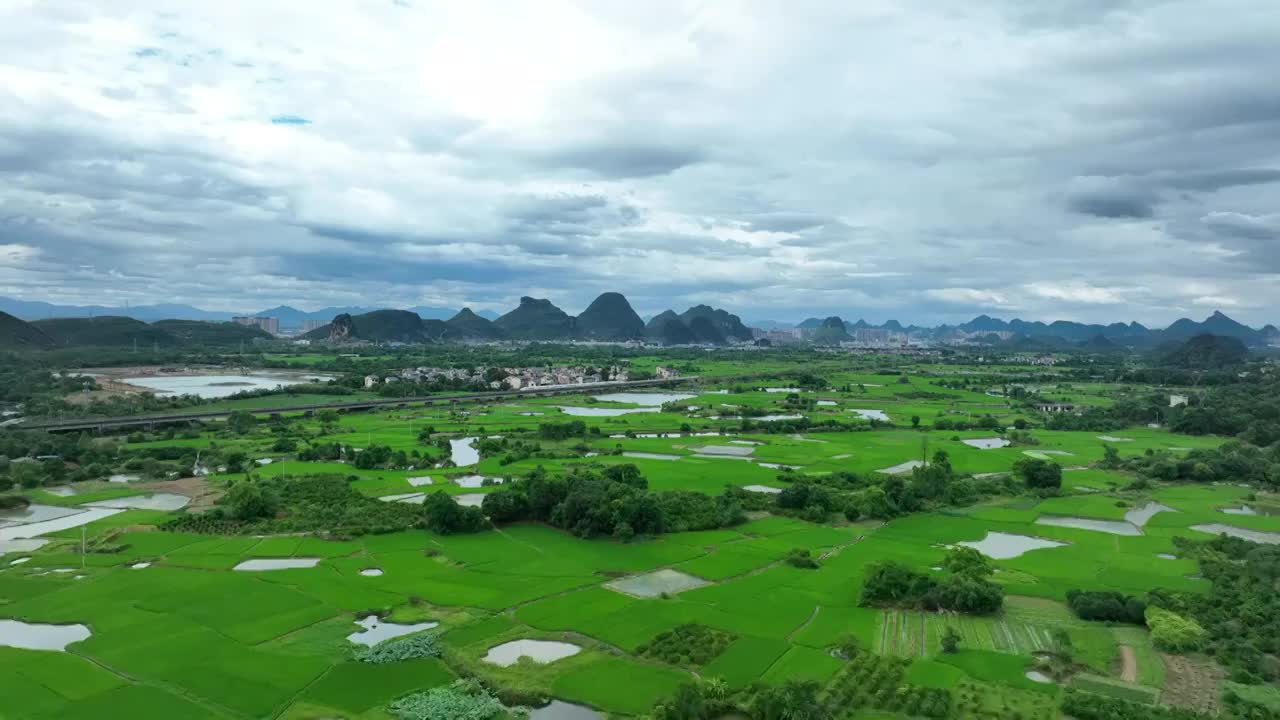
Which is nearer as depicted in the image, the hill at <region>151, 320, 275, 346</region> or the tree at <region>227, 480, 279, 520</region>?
the tree at <region>227, 480, 279, 520</region>

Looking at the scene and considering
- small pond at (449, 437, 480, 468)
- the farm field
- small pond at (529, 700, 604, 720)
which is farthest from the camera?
small pond at (449, 437, 480, 468)

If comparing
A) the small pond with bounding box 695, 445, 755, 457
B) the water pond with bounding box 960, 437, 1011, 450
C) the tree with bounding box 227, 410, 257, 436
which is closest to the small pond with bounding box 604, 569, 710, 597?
the small pond with bounding box 695, 445, 755, 457

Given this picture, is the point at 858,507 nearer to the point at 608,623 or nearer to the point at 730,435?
the point at 608,623

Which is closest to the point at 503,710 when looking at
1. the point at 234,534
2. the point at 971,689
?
the point at 971,689

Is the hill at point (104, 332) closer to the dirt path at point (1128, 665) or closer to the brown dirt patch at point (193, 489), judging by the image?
the brown dirt patch at point (193, 489)

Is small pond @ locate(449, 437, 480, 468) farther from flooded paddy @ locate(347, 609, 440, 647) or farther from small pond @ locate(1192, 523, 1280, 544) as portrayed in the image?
small pond @ locate(1192, 523, 1280, 544)

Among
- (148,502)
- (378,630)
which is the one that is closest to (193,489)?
(148,502)
